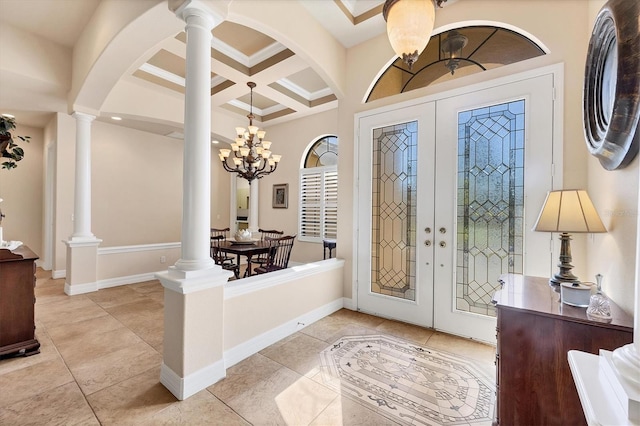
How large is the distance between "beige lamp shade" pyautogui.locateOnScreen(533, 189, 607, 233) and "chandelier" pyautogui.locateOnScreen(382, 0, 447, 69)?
126 cm

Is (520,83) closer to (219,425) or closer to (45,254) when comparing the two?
(219,425)

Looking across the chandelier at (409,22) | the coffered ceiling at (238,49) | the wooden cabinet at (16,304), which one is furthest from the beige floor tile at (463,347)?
the wooden cabinet at (16,304)

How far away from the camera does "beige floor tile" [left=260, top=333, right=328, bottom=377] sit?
2357 millimetres

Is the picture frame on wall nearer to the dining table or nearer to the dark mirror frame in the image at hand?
the dining table

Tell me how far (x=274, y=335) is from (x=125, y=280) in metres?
3.72

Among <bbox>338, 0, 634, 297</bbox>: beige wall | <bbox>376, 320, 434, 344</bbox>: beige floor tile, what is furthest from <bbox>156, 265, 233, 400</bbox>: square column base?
<bbox>338, 0, 634, 297</bbox>: beige wall

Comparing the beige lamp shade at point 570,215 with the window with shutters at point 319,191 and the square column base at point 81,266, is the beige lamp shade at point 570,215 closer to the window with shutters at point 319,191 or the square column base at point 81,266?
the window with shutters at point 319,191

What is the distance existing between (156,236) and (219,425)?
18.2ft

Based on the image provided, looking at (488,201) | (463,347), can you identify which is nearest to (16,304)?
(463,347)

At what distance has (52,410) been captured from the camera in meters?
1.84

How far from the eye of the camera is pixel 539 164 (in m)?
2.47

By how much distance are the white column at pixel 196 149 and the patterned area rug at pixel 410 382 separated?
145 cm

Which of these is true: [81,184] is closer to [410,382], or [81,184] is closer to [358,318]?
[358,318]

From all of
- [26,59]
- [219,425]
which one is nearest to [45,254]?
[26,59]
